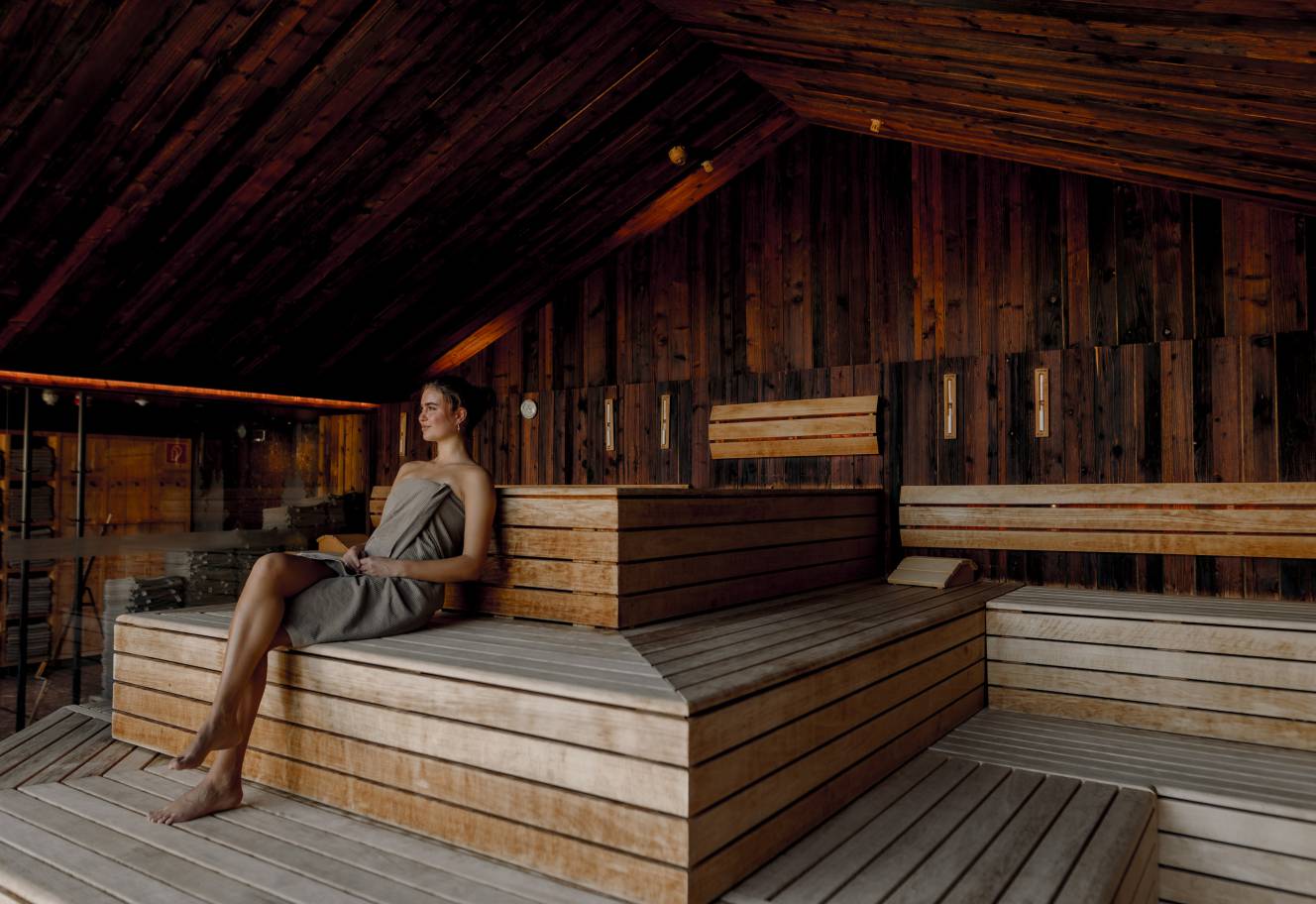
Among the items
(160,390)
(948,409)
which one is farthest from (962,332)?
(160,390)

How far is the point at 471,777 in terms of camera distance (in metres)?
2.10

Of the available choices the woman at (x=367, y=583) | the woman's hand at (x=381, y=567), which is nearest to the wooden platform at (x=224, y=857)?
the woman at (x=367, y=583)

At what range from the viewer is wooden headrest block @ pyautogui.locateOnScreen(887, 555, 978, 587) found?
4.03m

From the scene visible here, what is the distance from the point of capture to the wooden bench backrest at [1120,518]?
3816mm

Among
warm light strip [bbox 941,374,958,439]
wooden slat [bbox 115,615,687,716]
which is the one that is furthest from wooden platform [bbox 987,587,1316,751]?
wooden slat [bbox 115,615,687,716]

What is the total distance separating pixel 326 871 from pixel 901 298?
4.03 m

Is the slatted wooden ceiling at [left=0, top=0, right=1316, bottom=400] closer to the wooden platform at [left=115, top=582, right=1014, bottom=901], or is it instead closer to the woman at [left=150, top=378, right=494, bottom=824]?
the woman at [left=150, top=378, right=494, bottom=824]

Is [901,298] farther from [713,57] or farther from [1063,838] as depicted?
[1063,838]

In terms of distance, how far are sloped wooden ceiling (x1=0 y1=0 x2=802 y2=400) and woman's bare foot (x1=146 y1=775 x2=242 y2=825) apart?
265 cm

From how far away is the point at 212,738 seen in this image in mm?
2230

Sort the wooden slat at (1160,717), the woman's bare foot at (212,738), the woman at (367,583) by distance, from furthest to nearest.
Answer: the wooden slat at (1160,717), the woman at (367,583), the woman's bare foot at (212,738)

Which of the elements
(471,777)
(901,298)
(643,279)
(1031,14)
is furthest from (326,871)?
(643,279)

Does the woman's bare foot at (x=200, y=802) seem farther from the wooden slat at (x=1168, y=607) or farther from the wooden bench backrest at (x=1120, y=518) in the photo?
the wooden bench backrest at (x=1120, y=518)

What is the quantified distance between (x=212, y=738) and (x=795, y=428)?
141 inches
